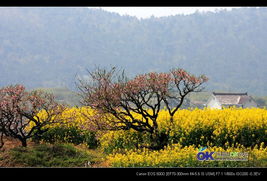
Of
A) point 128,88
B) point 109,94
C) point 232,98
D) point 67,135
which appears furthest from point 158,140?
point 232,98

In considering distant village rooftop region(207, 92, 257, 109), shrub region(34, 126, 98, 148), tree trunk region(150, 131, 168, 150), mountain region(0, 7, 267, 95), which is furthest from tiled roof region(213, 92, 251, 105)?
mountain region(0, 7, 267, 95)

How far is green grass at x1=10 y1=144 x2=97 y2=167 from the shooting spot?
1087 centimetres

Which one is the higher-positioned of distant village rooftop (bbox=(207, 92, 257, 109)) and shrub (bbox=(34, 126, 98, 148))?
distant village rooftop (bbox=(207, 92, 257, 109))

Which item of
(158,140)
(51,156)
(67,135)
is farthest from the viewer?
(67,135)

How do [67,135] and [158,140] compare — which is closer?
[158,140]

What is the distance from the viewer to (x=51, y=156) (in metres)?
11.3

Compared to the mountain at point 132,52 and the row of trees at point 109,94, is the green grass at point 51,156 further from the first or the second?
the mountain at point 132,52

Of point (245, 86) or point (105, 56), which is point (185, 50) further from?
point (245, 86)

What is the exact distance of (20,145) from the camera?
40.4 feet

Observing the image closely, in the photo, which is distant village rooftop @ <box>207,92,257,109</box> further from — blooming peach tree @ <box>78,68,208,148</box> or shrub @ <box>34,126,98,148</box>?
blooming peach tree @ <box>78,68,208,148</box>

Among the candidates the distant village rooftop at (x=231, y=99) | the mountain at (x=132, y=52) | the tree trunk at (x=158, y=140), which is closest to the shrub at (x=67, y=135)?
the tree trunk at (x=158, y=140)

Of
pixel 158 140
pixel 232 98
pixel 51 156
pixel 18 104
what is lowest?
pixel 51 156

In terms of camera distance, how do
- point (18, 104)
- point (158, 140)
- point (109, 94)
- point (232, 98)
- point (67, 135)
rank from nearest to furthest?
point (18, 104) < point (109, 94) < point (158, 140) < point (67, 135) < point (232, 98)

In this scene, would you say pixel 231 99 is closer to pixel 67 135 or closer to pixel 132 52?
pixel 67 135
